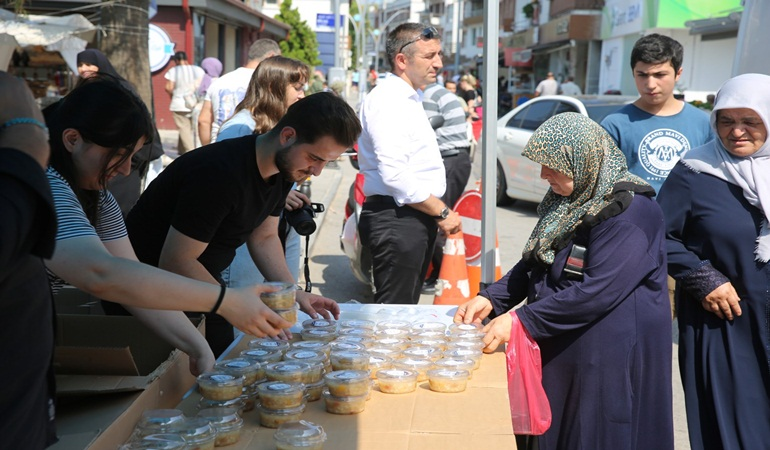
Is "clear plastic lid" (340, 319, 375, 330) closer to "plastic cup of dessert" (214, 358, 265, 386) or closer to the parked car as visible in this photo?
"plastic cup of dessert" (214, 358, 265, 386)

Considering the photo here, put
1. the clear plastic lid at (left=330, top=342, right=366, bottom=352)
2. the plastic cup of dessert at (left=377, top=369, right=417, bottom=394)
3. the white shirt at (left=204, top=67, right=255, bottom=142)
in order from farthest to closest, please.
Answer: the white shirt at (left=204, top=67, right=255, bottom=142) < the clear plastic lid at (left=330, top=342, right=366, bottom=352) < the plastic cup of dessert at (left=377, top=369, right=417, bottom=394)

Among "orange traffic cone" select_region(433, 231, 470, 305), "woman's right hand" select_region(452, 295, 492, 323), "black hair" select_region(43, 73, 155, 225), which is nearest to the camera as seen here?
"black hair" select_region(43, 73, 155, 225)

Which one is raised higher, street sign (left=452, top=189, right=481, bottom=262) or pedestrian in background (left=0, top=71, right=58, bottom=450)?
pedestrian in background (left=0, top=71, right=58, bottom=450)

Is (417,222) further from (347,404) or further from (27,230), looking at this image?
(27,230)

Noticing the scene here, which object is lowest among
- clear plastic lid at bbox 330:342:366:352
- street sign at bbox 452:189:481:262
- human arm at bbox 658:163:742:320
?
street sign at bbox 452:189:481:262

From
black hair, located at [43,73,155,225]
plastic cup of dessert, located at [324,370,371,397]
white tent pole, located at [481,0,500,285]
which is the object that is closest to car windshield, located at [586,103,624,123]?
white tent pole, located at [481,0,500,285]

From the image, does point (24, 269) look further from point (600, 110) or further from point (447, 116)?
point (600, 110)

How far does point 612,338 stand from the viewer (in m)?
2.93

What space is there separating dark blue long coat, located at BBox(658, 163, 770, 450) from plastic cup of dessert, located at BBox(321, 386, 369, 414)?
1.66 meters

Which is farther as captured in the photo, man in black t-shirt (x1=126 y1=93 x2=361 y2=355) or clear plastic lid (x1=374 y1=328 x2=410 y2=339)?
clear plastic lid (x1=374 y1=328 x2=410 y2=339)

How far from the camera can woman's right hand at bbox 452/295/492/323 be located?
328 cm

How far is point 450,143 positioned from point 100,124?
5196mm

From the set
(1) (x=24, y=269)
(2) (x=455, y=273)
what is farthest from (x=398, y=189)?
(1) (x=24, y=269)

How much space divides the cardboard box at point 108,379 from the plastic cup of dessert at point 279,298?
423 millimetres
